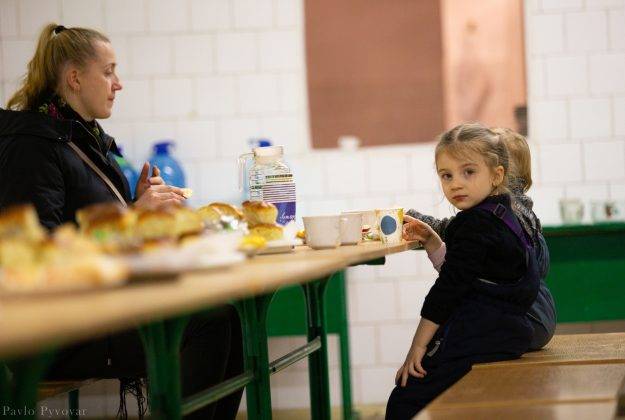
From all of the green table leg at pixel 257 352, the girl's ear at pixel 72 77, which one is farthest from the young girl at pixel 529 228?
the girl's ear at pixel 72 77

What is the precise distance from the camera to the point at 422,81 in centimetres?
467

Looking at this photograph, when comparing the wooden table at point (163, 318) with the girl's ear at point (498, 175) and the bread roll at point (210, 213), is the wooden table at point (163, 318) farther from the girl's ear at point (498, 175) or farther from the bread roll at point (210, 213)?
the girl's ear at point (498, 175)

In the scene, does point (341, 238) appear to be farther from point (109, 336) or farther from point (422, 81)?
point (422, 81)

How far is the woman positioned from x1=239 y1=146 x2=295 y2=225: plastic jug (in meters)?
0.22

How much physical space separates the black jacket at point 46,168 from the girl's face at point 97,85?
0.18m

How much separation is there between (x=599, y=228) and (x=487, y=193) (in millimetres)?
1652

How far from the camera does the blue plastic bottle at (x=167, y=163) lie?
4.57 m

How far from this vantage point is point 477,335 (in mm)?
2439

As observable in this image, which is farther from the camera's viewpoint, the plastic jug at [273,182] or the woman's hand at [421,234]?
the woman's hand at [421,234]

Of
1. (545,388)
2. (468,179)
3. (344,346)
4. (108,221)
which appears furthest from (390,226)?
(344,346)

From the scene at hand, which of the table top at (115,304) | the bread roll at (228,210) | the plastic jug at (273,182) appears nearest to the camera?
the table top at (115,304)

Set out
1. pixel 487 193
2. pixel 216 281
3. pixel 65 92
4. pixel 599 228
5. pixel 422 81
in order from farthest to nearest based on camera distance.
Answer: pixel 422 81
pixel 599 228
pixel 65 92
pixel 487 193
pixel 216 281

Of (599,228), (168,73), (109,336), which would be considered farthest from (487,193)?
(168,73)

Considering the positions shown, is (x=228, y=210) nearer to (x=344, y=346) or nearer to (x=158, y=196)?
(x=158, y=196)
